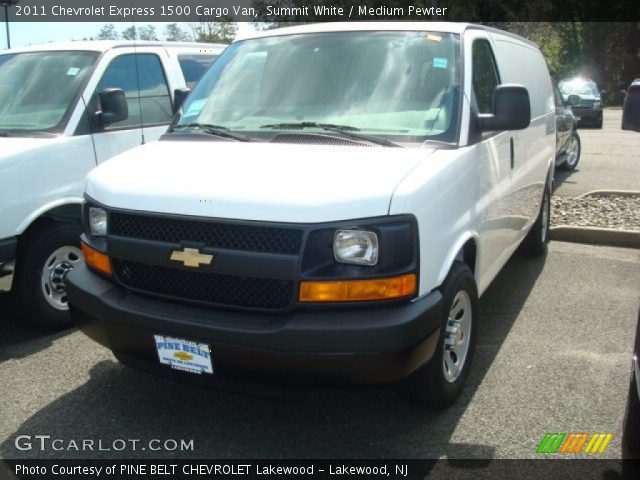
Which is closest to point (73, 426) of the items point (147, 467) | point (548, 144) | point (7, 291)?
point (147, 467)

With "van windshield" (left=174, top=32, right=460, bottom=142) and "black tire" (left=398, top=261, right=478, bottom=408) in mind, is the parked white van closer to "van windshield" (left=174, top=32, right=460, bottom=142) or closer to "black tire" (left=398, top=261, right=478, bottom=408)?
"van windshield" (left=174, top=32, right=460, bottom=142)

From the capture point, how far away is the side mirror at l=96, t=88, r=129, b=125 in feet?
16.2

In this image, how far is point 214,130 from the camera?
12.8ft

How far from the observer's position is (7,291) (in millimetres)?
5438

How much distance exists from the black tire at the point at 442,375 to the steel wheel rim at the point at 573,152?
28.2 ft

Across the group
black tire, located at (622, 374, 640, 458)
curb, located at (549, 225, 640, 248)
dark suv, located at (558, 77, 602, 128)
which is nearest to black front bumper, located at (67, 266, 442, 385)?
black tire, located at (622, 374, 640, 458)

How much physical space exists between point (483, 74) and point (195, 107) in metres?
1.88

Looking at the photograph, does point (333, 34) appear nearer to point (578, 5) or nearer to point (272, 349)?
point (272, 349)

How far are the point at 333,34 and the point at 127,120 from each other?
216 centimetres

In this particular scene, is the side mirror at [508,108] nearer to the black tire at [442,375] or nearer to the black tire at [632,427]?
the black tire at [442,375]

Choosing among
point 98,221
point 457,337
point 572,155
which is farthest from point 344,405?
Result: point 572,155

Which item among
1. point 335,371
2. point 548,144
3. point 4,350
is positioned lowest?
point 4,350

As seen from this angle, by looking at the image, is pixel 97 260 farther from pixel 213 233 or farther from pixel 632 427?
pixel 632 427

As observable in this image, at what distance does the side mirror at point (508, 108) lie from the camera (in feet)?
12.1
